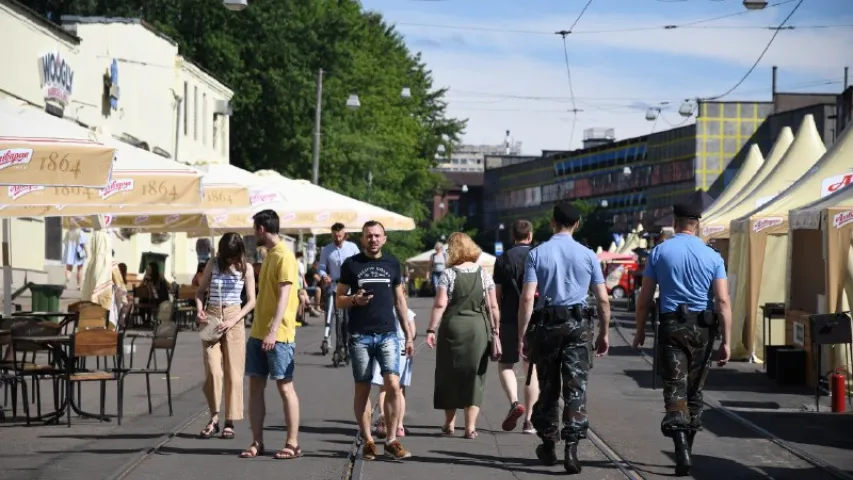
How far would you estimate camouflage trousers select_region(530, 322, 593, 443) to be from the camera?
11.4m

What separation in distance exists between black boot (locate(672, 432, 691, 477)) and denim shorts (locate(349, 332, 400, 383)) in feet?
7.32

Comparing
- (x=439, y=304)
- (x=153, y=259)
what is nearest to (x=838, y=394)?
(x=439, y=304)

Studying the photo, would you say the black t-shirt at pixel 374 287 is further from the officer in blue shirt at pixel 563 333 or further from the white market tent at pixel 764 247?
the white market tent at pixel 764 247

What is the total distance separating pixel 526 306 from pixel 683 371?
1303 mm

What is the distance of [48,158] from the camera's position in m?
13.7

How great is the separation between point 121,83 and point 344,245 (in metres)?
22.6

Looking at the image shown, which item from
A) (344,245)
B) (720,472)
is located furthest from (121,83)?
(720,472)

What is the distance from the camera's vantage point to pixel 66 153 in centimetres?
1382

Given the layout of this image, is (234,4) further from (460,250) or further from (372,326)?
(372,326)

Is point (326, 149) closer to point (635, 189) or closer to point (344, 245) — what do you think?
point (344, 245)

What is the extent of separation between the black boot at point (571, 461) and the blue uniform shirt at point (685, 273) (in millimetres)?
1220

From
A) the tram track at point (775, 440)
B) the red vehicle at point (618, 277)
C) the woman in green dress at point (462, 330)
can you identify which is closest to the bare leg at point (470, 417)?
the woman in green dress at point (462, 330)

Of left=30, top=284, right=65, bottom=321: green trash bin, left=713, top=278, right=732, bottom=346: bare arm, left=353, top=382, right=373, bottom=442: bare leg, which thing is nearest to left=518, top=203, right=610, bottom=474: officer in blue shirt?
left=713, top=278, right=732, bottom=346: bare arm

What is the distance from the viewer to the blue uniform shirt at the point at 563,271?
11.6m
